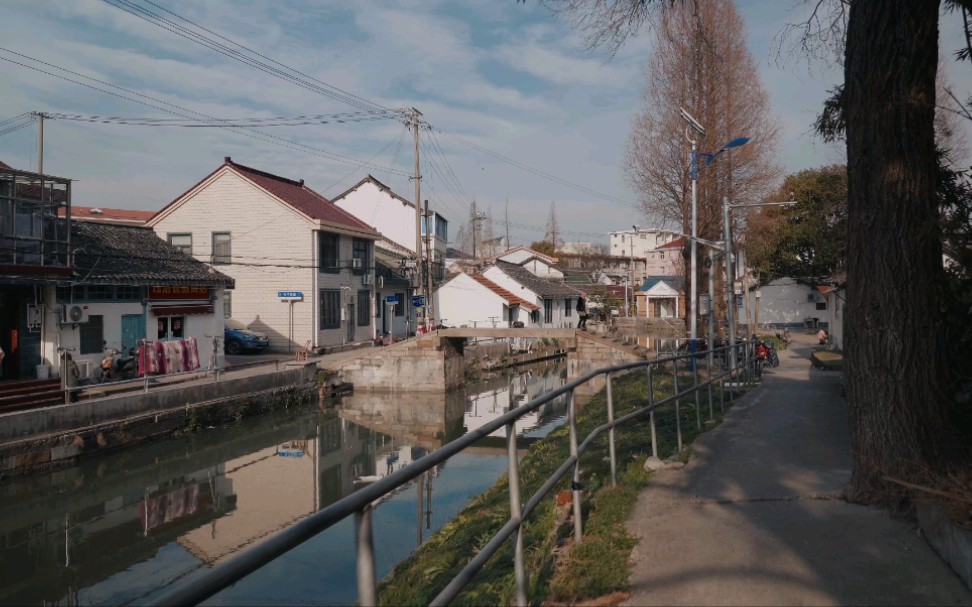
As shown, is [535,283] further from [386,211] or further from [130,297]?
[130,297]

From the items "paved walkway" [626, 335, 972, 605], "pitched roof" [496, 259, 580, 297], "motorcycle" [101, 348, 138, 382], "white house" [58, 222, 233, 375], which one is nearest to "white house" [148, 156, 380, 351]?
"white house" [58, 222, 233, 375]

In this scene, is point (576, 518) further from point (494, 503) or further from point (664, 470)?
point (494, 503)

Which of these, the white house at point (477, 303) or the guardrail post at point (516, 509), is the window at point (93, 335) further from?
the white house at point (477, 303)

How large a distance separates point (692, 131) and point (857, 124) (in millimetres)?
23731

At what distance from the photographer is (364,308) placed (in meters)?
39.9

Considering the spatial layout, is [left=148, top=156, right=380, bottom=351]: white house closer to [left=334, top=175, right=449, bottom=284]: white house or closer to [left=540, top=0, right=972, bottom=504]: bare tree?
[left=334, top=175, right=449, bottom=284]: white house

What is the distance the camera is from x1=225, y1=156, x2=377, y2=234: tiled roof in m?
35.8

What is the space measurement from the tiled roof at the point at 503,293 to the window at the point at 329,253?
13.9m

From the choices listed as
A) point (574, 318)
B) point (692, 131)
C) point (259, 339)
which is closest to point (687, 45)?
point (692, 131)

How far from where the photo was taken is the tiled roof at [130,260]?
72.2 feet

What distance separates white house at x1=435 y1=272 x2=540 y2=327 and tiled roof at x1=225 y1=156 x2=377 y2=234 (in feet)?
36.6

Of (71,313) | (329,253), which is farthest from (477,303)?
(71,313)

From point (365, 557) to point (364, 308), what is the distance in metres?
38.0

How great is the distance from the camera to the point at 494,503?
10.2 metres
